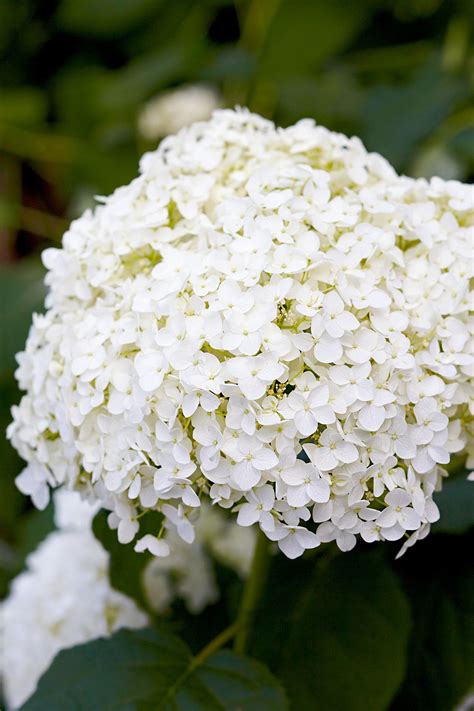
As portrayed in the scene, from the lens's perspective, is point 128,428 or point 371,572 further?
point 371,572

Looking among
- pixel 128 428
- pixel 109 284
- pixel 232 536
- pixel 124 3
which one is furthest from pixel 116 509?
→ pixel 124 3

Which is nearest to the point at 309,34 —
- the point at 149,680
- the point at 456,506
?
the point at 456,506

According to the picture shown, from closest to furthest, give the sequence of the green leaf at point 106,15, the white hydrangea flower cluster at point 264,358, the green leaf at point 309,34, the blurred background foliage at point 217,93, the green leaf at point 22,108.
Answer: the white hydrangea flower cluster at point 264,358, the blurred background foliage at point 217,93, the green leaf at point 309,34, the green leaf at point 106,15, the green leaf at point 22,108

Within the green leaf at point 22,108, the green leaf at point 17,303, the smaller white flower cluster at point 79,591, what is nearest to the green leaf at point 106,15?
the green leaf at point 22,108

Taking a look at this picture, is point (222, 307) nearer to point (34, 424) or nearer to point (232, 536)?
point (34, 424)

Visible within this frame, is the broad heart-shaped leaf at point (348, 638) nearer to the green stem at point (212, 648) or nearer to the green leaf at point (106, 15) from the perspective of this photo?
the green stem at point (212, 648)

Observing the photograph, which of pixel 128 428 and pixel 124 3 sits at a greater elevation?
pixel 124 3

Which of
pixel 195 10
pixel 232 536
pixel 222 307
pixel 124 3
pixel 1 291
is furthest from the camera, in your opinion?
pixel 195 10
